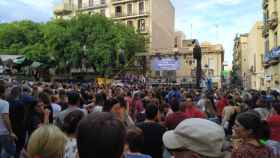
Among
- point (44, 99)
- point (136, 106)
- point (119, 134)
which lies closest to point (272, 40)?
point (136, 106)

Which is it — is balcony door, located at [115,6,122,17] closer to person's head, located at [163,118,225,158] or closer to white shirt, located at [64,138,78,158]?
white shirt, located at [64,138,78,158]

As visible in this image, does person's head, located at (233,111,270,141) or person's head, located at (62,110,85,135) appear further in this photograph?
person's head, located at (62,110,85,135)

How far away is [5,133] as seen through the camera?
319 inches

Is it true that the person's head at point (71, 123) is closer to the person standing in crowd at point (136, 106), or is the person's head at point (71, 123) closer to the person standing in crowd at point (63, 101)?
the person standing in crowd at point (63, 101)

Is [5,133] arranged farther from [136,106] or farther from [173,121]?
Answer: [136,106]

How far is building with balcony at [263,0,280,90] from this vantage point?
1532 inches

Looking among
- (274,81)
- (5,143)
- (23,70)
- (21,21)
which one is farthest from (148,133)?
(21,21)

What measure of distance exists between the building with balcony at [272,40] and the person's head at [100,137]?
35.6 m

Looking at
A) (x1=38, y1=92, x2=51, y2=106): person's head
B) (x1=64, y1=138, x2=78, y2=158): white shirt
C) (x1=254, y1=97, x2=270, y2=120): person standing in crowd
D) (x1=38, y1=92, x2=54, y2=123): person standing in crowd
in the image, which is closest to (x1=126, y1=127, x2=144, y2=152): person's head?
(x1=64, y1=138, x2=78, y2=158): white shirt

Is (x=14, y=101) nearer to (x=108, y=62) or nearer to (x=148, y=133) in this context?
(x=148, y=133)

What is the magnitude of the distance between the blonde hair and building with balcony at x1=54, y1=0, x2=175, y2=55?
213 ft

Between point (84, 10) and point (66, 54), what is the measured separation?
23.6 m

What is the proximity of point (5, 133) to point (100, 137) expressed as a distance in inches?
244

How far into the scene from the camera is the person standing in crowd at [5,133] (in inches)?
308
